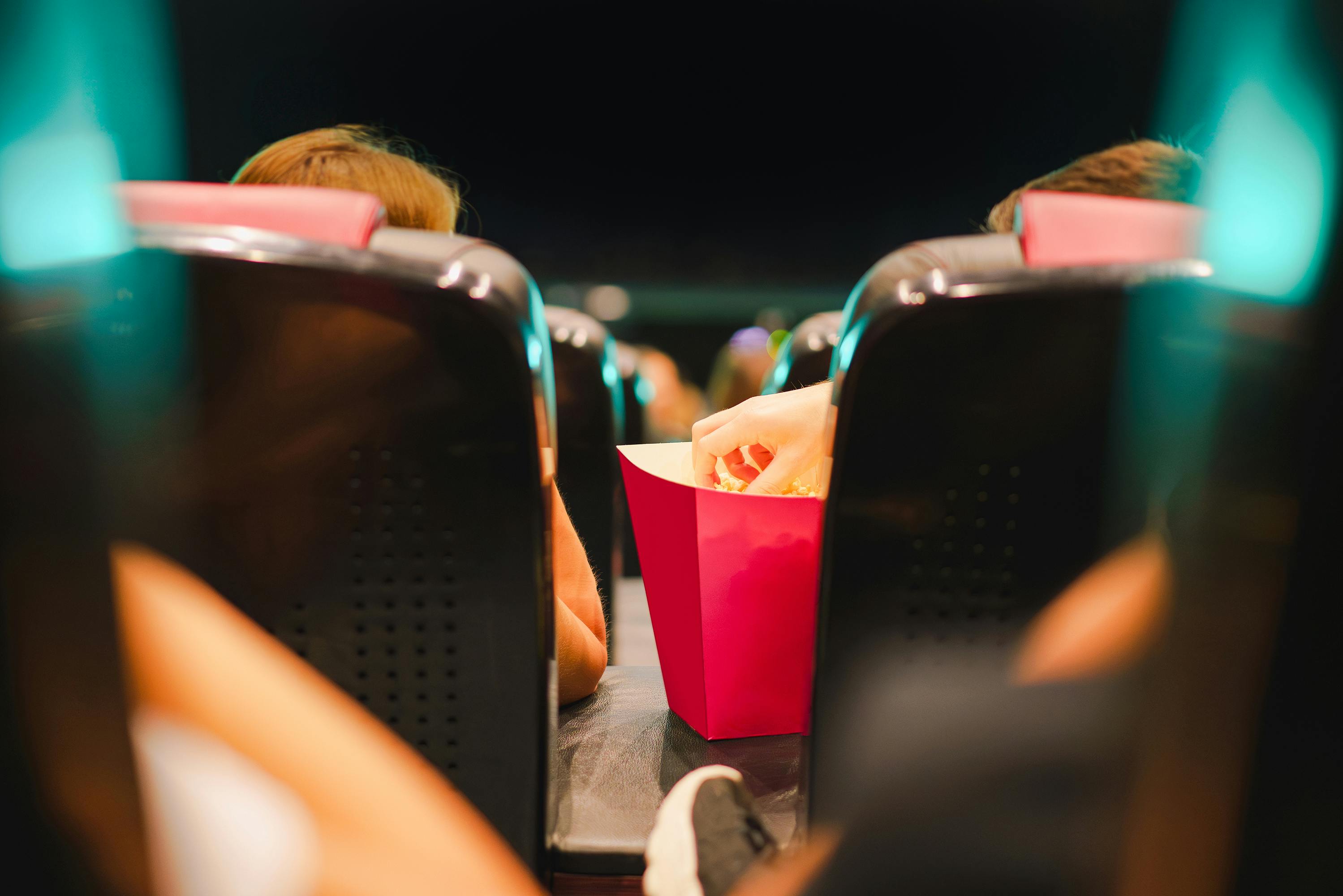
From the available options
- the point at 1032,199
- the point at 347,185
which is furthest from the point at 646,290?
the point at 1032,199

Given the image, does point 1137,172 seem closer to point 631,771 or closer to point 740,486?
point 740,486

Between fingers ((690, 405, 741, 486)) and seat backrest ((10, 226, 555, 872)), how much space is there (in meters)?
0.30

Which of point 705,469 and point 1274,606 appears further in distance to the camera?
point 705,469

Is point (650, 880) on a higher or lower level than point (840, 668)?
lower

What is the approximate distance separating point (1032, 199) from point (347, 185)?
729 mm

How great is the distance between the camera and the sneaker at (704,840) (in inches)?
21.9

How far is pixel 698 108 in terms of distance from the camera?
168 inches

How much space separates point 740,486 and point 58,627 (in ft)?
1.95

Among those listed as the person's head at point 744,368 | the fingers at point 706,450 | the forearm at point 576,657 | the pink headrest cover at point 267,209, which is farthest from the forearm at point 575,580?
the person's head at point 744,368

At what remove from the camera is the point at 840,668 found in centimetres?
54

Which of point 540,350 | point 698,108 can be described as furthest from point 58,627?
point 698,108

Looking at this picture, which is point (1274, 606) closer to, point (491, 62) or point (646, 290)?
point (491, 62)

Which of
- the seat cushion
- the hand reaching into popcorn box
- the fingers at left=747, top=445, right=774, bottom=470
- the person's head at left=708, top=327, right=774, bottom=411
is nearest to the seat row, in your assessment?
the seat cushion

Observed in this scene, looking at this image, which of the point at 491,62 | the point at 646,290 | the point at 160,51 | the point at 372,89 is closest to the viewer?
the point at 160,51
